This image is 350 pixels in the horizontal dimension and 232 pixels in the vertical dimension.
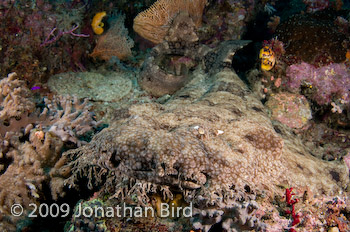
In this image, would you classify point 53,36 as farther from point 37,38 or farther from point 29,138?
point 29,138

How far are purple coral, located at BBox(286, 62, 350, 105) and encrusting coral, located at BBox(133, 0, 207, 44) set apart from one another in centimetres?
311

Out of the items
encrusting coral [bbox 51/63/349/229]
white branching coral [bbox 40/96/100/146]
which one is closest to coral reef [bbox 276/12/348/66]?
encrusting coral [bbox 51/63/349/229]

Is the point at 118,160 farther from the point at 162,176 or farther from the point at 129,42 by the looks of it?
the point at 129,42

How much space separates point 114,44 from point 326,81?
5809mm

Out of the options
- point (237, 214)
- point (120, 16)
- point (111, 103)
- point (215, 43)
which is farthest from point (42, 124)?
point (215, 43)

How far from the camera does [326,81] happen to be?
5316mm

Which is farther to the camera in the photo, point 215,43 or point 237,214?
point 215,43

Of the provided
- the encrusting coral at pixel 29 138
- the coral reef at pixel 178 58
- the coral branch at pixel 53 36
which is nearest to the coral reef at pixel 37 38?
the coral branch at pixel 53 36

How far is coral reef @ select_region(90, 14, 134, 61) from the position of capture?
6.81 metres

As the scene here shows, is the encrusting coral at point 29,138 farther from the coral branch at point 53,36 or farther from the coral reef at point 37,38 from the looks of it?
the coral branch at point 53,36

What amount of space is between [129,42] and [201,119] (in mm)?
4309

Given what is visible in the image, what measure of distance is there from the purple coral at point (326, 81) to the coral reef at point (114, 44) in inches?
188

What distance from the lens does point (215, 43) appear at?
6738 millimetres

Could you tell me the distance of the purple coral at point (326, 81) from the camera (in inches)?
207
